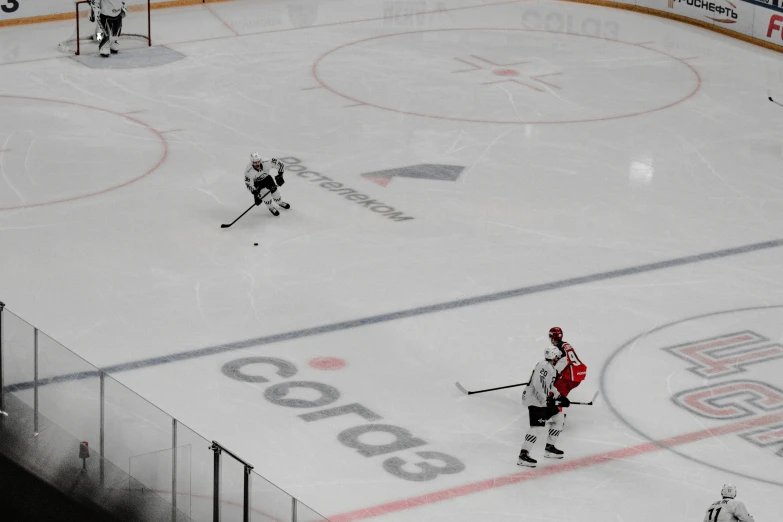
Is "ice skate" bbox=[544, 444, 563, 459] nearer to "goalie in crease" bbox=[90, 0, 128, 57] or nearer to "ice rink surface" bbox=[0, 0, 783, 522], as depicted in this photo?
"ice rink surface" bbox=[0, 0, 783, 522]

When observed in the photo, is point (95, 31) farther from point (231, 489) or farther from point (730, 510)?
point (730, 510)

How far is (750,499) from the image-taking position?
28.0 ft

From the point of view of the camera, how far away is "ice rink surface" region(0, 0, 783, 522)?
9.08 meters

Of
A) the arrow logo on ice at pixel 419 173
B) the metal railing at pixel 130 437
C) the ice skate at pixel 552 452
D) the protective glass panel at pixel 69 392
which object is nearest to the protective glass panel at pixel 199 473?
the metal railing at pixel 130 437

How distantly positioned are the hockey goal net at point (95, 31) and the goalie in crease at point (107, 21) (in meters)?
0.18

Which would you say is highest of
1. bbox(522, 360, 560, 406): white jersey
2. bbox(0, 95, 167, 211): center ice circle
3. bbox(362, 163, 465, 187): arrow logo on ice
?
bbox(522, 360, 560, 406): white jersey

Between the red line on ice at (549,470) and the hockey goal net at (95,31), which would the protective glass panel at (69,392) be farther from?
the hockey goal net at (95,31)

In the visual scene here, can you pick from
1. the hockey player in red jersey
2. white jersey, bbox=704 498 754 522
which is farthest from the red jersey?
white jersey, bbox=704 498 754 522

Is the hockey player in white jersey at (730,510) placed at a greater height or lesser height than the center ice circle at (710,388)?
greater

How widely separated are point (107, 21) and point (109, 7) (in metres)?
0.19

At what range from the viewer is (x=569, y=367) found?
8961 mm

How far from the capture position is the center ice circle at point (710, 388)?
9133 millimetres

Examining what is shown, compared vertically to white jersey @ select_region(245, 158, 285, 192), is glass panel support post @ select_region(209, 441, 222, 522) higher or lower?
higher

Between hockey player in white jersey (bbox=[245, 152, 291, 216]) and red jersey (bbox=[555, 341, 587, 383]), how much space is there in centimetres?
469
